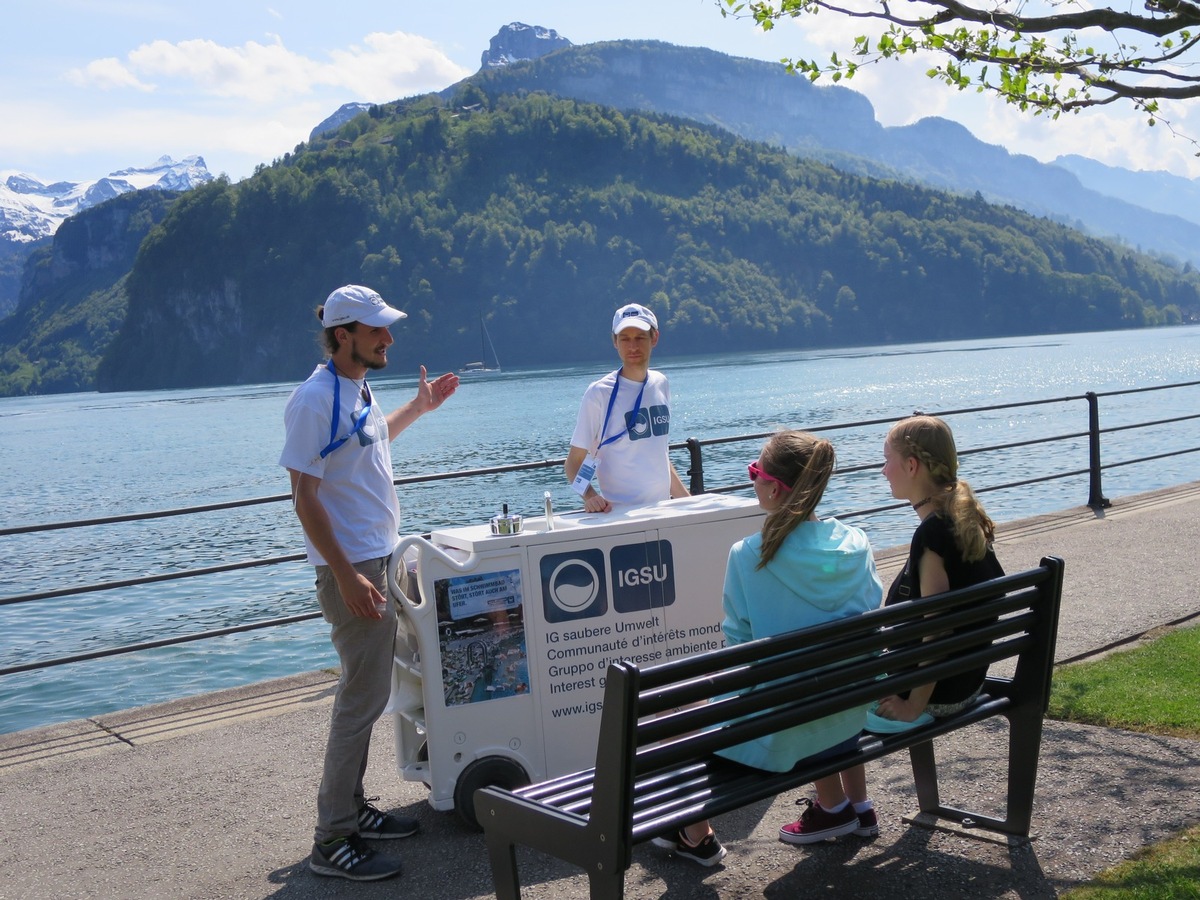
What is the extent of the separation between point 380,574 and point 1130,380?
67546mm

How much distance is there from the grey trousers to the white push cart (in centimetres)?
14

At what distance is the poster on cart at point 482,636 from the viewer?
4266 millimetres

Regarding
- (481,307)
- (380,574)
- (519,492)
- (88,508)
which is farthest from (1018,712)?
(481,307)

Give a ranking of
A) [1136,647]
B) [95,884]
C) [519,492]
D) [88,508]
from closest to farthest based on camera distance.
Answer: [95,884], [1136,647], [519,492], [88,508]

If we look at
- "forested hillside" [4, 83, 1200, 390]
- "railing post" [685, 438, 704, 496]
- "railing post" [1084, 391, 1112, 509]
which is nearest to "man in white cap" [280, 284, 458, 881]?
"railing post" [685, 438, 704, 496]

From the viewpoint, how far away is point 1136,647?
6.16 meters

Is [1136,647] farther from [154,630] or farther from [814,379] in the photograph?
[814,379]

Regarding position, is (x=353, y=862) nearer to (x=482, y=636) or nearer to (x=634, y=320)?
(x=482, y=636)

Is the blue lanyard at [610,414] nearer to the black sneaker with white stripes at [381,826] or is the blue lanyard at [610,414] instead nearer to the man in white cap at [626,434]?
the man in white cap at [626,434]

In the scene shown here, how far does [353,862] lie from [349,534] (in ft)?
3.51

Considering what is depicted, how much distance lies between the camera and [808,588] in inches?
141

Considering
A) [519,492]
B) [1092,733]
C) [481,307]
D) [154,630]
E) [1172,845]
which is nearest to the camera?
[1172,845]

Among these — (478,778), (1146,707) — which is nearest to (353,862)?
(478,778)

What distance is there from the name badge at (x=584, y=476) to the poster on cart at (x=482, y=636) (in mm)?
790
